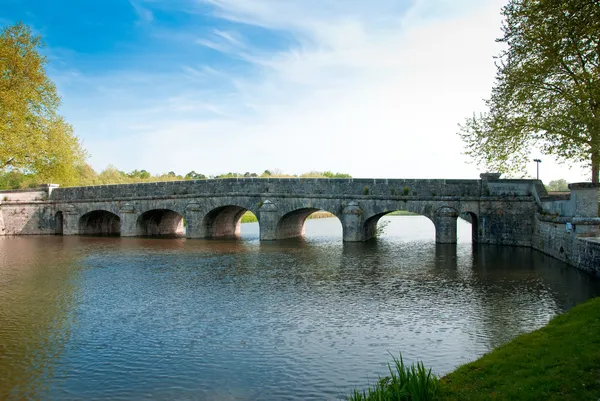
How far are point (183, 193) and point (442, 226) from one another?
1786cm

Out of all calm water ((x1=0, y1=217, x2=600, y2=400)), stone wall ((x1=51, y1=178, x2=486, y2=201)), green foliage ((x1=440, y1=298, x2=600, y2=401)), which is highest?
stone wall ((x1=51, y1=178, x2=486, y2=201))

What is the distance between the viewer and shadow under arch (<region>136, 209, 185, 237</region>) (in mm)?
38875

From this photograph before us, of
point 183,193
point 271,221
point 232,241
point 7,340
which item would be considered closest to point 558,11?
point 7,340

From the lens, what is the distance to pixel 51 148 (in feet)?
132

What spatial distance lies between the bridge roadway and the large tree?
3031mm

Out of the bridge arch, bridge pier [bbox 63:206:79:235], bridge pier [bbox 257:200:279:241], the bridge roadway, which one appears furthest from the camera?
the bridge arch

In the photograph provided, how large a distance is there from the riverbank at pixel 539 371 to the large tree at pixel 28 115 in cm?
3522

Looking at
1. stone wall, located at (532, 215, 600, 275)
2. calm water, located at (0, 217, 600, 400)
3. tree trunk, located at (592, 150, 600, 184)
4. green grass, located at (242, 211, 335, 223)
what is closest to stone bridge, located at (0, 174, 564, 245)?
tree trunk, located at (592, 150, 600, 184)

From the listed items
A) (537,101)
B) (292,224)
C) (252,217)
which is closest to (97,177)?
(252,217)

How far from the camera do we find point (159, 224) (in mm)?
41312

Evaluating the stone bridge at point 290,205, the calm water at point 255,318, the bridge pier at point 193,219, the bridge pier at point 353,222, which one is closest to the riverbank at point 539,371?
the calm water at point 255,318

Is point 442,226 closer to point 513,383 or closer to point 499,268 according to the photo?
point 499,268

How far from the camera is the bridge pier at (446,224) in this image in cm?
2852

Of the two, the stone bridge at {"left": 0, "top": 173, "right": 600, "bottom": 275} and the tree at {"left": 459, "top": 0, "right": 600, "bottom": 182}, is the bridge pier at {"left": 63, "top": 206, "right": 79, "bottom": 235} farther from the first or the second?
the tree at {"left": 459, "top": 0, "right": 600, "bottom": 182}
